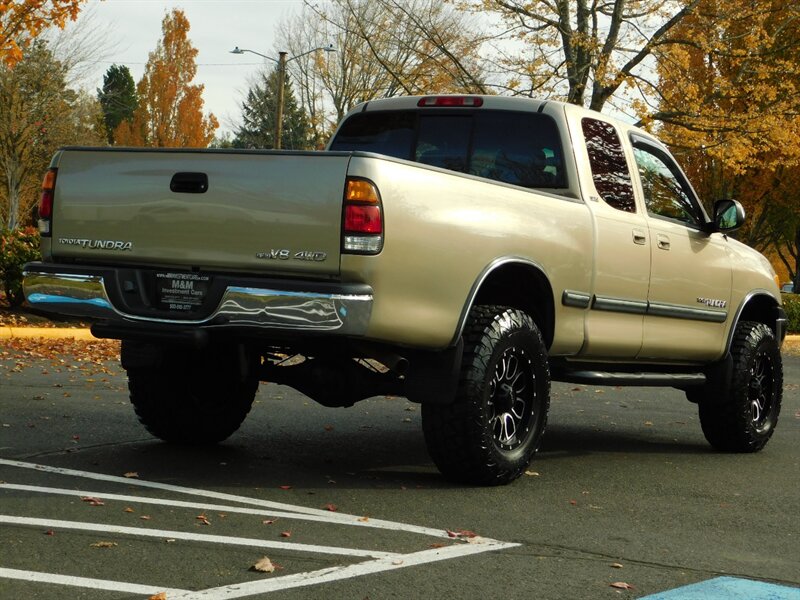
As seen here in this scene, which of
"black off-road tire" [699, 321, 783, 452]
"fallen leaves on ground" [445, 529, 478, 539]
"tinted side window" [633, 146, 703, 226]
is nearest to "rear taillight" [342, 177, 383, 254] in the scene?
"fallen leaves on ground" [445, 529, 478, 539]

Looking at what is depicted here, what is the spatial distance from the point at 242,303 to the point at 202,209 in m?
0.55

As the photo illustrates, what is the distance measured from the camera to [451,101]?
7656 millimetres

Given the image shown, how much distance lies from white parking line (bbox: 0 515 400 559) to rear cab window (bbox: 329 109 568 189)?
3.20 metres

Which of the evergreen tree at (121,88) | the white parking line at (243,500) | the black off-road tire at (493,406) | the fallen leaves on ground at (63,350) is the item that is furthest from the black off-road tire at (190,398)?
the evergreen tree at (121,88)

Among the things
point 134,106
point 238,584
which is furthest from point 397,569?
Answer: point 134,106

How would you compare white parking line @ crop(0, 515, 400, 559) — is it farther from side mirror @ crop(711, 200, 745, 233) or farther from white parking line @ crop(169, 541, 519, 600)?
side mirror @ crop(711, 200, 745, 233)

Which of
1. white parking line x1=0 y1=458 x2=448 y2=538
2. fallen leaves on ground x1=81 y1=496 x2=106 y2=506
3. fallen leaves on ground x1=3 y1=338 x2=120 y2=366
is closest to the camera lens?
white parking line x1=0 y1=458 x2=448 y2=538

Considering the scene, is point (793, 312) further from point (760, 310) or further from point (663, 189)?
point (663, 189)

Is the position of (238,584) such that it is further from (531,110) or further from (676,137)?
(676,137)

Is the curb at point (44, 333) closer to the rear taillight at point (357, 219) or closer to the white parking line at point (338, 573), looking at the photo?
the rear taillight at point (357, 219)

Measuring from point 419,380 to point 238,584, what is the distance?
2.10 metres

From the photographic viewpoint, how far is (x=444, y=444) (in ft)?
20.8

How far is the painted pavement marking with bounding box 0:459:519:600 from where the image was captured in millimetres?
4219

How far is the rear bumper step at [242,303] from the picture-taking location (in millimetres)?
5609
